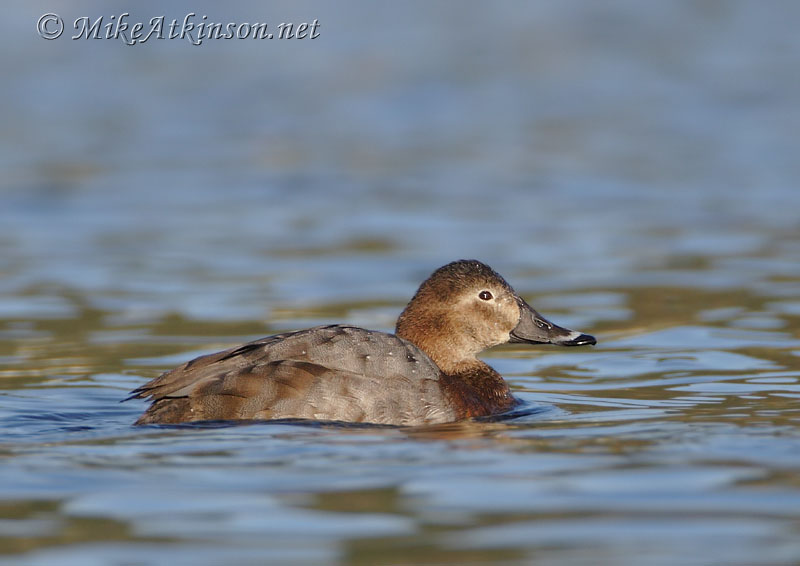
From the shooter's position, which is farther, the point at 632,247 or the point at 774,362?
the point at 632,247

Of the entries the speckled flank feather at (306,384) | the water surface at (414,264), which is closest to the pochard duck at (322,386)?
the speckled flank feather at (306,384)

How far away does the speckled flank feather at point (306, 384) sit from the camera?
22.9ft

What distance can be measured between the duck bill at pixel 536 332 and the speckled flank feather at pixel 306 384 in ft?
3.99

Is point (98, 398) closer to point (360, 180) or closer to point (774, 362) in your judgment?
point (774, 362)

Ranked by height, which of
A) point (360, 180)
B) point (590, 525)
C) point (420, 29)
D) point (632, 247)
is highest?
point (420, 29)

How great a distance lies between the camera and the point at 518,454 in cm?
636

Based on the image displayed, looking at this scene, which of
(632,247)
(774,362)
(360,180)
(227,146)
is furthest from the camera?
(227,146)

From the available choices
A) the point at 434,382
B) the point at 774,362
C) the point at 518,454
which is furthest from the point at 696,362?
the point at 518,454

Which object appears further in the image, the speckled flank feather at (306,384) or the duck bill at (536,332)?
the duck bill at (536,332)

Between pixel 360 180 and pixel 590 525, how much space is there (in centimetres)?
1371

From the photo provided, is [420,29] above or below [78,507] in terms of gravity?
above
